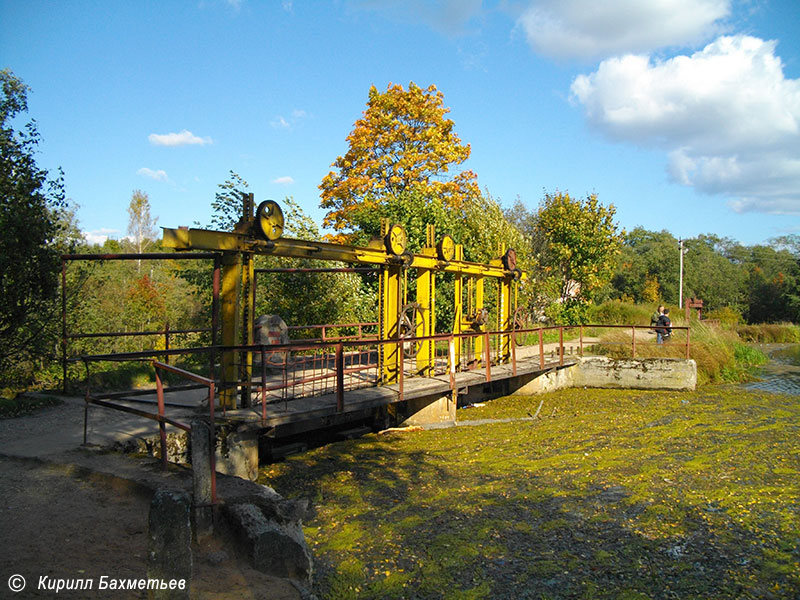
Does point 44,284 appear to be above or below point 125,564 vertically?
above

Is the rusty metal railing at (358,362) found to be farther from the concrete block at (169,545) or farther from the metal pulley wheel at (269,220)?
the concrete block at (169,545)

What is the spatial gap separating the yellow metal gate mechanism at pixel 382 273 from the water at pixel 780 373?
24.8ft

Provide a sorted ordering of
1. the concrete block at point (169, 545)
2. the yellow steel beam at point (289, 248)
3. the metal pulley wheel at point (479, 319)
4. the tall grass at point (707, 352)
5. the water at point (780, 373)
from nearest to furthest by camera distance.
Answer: the concrete block at point (169, 545) < the yellow steel beam at point (289, 248) < the metal pulley wheel at point (479, 319) < the water at point (780, 373) < the tall grass at point (707, 352)

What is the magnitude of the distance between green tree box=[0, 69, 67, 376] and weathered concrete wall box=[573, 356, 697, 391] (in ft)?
40.6

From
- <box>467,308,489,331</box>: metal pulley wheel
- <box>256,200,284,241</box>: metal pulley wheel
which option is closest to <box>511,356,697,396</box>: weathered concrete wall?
<box>467,308,489,331</box>: metal pulley wheel

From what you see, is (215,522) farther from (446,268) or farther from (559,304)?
(559,304)

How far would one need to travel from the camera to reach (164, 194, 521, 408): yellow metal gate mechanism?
24.4ft

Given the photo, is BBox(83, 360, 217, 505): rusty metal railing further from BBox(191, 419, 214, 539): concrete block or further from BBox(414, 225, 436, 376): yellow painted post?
BBox(414, 225, 436, 376): yellow painted post

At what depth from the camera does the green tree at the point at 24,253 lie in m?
9.04

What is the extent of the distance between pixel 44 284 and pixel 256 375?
4.87 metres

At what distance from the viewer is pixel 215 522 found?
4.40 metres

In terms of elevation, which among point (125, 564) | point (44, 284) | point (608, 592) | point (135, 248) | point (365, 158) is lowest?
point (608, 592)

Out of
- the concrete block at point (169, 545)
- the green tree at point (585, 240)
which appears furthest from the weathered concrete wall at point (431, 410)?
the green tree at point (585, 240)

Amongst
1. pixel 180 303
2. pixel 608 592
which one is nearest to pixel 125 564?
pixel 608 592
